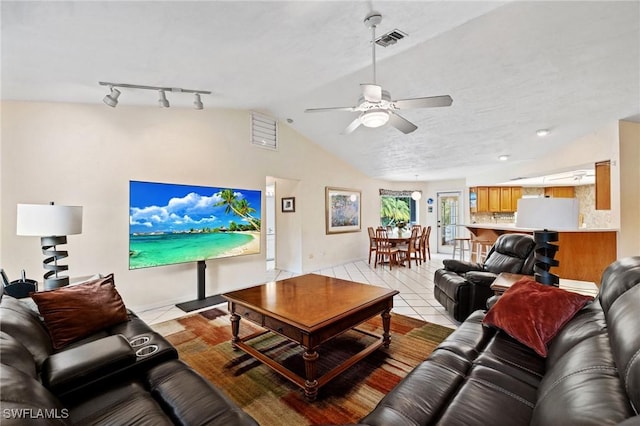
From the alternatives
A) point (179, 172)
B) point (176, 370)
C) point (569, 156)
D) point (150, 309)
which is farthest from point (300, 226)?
point (569, 156)

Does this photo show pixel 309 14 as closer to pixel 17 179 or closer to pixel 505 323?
pixel 505 323

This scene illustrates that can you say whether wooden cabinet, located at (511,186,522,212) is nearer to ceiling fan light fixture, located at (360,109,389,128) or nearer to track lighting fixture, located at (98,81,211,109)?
ceiling fan light fixture, located at (360,109,389,128)

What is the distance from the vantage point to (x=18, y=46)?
188 centimetres

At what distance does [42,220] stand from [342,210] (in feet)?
17.6

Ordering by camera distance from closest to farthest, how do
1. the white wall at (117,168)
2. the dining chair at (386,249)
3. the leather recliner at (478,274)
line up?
the white wall at (117,168), the leather recliner at (478,274), the dining chair at (386,249)

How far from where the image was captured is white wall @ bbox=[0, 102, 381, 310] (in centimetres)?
289

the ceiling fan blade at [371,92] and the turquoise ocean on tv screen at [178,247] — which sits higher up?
the ceiling fan blade at [371,92]

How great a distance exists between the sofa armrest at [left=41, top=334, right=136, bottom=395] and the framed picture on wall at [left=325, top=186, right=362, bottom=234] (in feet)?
17.1

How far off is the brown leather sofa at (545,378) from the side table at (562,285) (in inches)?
31.7

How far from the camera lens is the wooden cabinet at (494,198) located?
7676 mm

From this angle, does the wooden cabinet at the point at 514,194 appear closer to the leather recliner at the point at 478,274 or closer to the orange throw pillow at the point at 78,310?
the leather recliner at the point at 478,274

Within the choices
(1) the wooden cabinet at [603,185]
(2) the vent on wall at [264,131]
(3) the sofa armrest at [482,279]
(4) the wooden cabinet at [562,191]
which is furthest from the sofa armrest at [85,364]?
(4) the wooden cabinet at [562,191]

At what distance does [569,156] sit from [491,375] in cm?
517

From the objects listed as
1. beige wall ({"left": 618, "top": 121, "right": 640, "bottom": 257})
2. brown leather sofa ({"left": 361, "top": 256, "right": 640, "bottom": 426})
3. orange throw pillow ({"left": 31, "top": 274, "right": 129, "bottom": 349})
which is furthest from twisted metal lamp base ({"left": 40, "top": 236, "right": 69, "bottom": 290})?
beige wall ({"left": 618, "top": 121, "right": 640, "bottom": 257})
